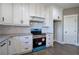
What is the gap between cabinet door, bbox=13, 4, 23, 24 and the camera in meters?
2.17

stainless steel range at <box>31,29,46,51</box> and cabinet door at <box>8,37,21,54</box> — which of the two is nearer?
cabinet door at <box>8,37,21,54</box>

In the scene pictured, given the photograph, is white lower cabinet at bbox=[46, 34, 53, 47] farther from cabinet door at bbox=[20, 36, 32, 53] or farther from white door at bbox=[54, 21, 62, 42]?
cabinet door at bbox=[20, 36, 32, 53]

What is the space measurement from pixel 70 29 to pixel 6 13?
1481 millimetres

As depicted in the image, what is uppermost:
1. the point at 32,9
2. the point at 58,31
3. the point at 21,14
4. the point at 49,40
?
the point at 32,9

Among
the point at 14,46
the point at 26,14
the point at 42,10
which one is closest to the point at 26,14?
the point at 26,14

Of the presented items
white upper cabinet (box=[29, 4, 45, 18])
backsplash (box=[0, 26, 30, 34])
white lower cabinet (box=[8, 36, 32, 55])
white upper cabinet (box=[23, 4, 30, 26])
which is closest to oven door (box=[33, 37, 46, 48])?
white lower cabinet (box=[8, 36, 32, 55])

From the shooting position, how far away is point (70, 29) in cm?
239

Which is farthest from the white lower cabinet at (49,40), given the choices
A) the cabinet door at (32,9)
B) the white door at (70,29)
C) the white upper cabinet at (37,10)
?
the cabinet door at (32,9)

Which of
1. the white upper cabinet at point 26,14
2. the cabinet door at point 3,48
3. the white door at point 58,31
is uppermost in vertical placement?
the white upper cabinet at point 26,14

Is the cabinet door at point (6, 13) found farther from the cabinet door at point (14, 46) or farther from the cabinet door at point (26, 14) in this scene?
the cabinet door at point (14, 46)

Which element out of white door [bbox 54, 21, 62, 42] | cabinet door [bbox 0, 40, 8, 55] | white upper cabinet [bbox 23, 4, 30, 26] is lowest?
cabinet door [bbox 0, 40, 8, 55]

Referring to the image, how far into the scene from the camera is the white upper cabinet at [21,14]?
218 centimetres

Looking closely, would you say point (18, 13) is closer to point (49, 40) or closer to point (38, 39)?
point (38, 39)
